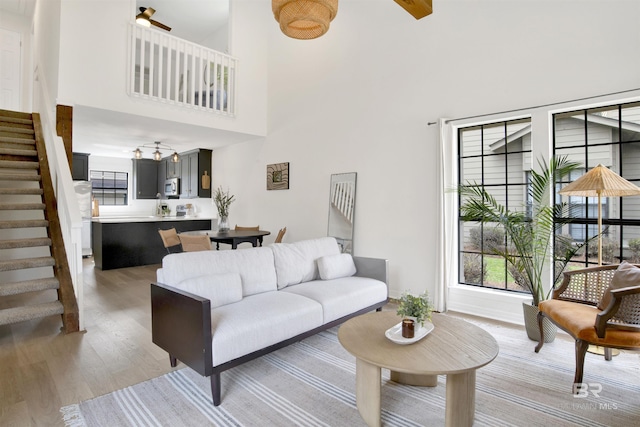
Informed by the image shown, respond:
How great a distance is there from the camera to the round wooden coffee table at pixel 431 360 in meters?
1.74

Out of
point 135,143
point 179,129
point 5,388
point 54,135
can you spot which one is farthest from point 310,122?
point 5,388

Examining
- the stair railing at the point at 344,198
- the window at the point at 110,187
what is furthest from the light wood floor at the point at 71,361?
the window at the point at 110,187

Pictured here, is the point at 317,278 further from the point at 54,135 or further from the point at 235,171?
the point at 235,171

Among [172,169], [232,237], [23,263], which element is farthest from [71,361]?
[172,169]

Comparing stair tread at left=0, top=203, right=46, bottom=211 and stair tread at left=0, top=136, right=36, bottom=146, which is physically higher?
stair tread at left=0, top=136, right=36, bottom=146

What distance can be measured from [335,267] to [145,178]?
7.14m

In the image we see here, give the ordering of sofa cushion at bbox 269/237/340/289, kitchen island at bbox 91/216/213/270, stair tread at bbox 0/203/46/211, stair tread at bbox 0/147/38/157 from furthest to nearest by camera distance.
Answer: kitchen island at bbox 91/216/213/270 < stair tread at bbox 0/147/38/157 < stair tread at bbox 0/203/46/211 < sofa cushion at bbox 269/237/340/289

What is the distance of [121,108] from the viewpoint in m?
4.66

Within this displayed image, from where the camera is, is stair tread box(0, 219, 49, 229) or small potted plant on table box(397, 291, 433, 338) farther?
stair tread box(0, 219, 49, 229)

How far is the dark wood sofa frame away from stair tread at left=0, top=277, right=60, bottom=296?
165 cm

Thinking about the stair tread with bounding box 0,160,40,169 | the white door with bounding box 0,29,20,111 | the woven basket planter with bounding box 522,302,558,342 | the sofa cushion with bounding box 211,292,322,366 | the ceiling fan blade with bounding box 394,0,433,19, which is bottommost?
the woven basket planter with bounding box 522,302,558,342

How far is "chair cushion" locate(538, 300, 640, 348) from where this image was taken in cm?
217

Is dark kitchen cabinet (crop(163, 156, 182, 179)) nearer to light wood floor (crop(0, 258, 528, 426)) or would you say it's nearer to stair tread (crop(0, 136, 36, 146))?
stair tread (crop(0, 136, 36, 146))

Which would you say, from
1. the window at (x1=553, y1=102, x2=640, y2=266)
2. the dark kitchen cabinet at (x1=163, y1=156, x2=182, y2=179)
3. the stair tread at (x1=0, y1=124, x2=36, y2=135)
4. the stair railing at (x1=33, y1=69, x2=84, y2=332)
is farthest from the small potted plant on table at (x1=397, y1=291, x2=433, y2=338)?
the dark kitchen cabinet at (x1=163, y1=156, x2=182, y2=179)
